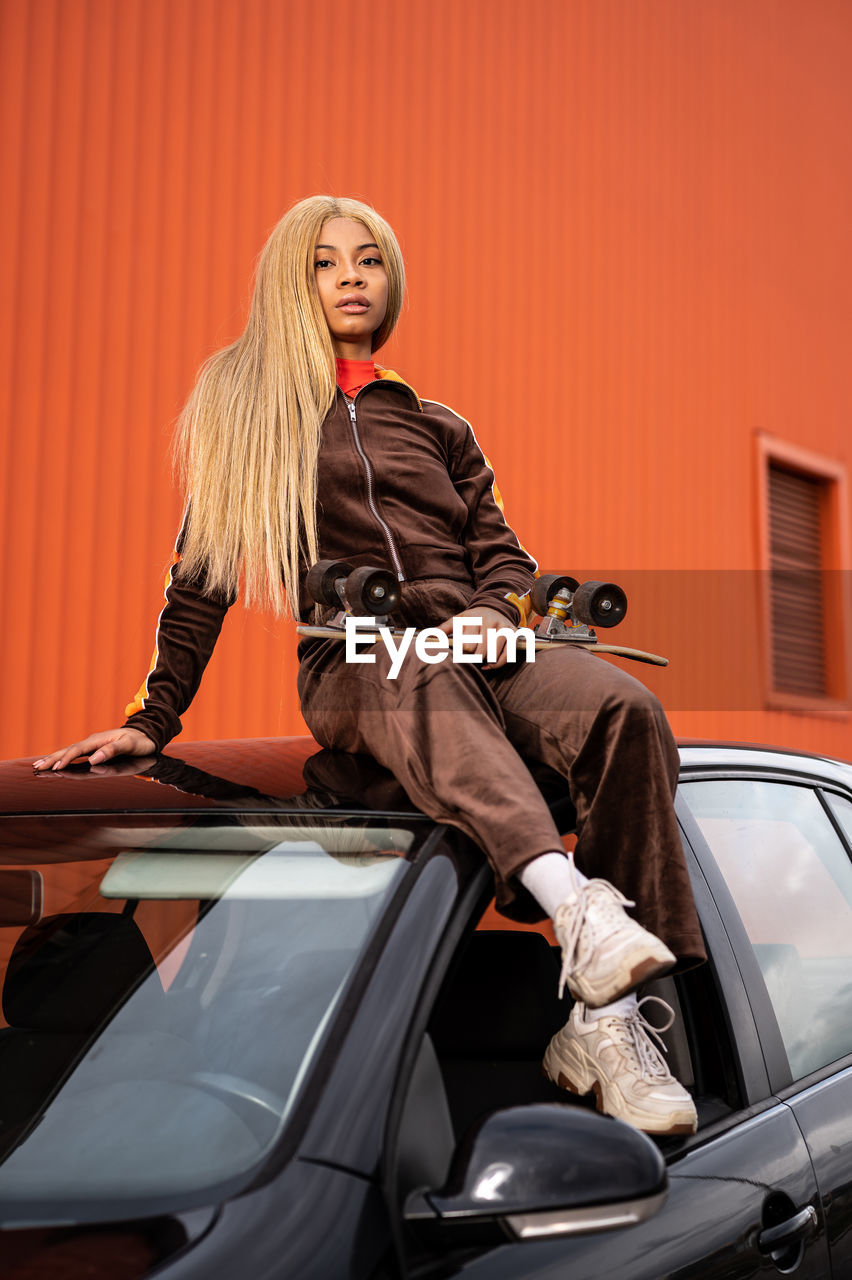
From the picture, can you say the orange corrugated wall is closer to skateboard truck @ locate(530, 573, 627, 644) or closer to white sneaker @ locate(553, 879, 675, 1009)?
skateboard truck @ locate(530, 573, 627, 644)

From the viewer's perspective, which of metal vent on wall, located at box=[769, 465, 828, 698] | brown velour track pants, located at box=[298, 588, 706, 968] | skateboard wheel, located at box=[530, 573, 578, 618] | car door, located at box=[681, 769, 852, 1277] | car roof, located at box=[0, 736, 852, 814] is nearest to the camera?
brown velour track pants, located at box=[298, 588, 706, 968]

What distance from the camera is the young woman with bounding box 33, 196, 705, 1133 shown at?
1552 mm

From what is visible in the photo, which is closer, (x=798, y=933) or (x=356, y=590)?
(x=356, y=590)

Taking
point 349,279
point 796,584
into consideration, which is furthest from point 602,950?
point 796,584

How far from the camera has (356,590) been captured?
1.91 m

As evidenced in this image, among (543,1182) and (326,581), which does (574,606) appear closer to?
(326,581)

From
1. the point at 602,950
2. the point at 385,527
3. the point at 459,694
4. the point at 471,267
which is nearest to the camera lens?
the point at 602,950

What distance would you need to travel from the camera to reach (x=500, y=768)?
1.60 metres

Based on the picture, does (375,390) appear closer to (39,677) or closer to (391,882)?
(391,882)

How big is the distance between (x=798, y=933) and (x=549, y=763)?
666mm

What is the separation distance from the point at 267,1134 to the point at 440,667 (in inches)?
27.7

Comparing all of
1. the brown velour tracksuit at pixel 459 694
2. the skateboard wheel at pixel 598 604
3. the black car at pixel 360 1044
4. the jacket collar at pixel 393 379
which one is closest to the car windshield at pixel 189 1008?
the black car at pixel 360 1044

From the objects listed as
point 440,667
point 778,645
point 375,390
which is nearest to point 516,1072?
point 440,667

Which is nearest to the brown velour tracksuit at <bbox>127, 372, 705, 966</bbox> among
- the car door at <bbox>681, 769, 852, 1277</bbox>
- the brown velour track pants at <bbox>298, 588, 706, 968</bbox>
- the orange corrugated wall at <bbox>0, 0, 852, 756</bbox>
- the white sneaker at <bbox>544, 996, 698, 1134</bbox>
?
the brown velour track pants at <bbox>298, 588, 706, 968</bbox>
